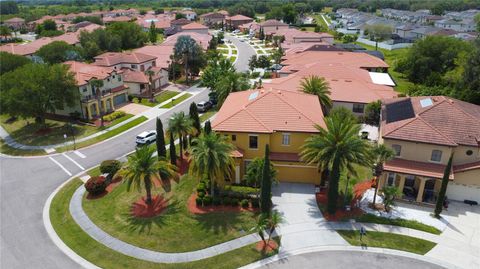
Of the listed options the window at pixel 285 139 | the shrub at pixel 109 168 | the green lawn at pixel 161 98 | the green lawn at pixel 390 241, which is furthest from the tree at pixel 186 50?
the green lawn at pixel 390 241

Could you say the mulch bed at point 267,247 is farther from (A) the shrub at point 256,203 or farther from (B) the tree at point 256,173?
(B) the tree at point 256,173

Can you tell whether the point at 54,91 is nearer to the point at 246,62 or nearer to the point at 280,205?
the point at 280,205

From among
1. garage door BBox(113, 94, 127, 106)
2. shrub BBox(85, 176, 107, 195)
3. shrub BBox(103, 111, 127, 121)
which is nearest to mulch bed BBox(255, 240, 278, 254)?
shrub BBox(85, 176, 107, 195)

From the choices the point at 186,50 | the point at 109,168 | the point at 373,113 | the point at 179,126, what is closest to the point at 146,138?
the point at 109,168

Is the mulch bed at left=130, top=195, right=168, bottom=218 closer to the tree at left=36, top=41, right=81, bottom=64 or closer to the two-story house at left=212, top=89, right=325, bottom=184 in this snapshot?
the two-story house at left=212, top=89, right=325, bottom=184

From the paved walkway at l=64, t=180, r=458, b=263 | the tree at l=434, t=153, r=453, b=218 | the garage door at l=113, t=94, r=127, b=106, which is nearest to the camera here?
→ the paved walkway at l=64, t=180, r=458, b=263
